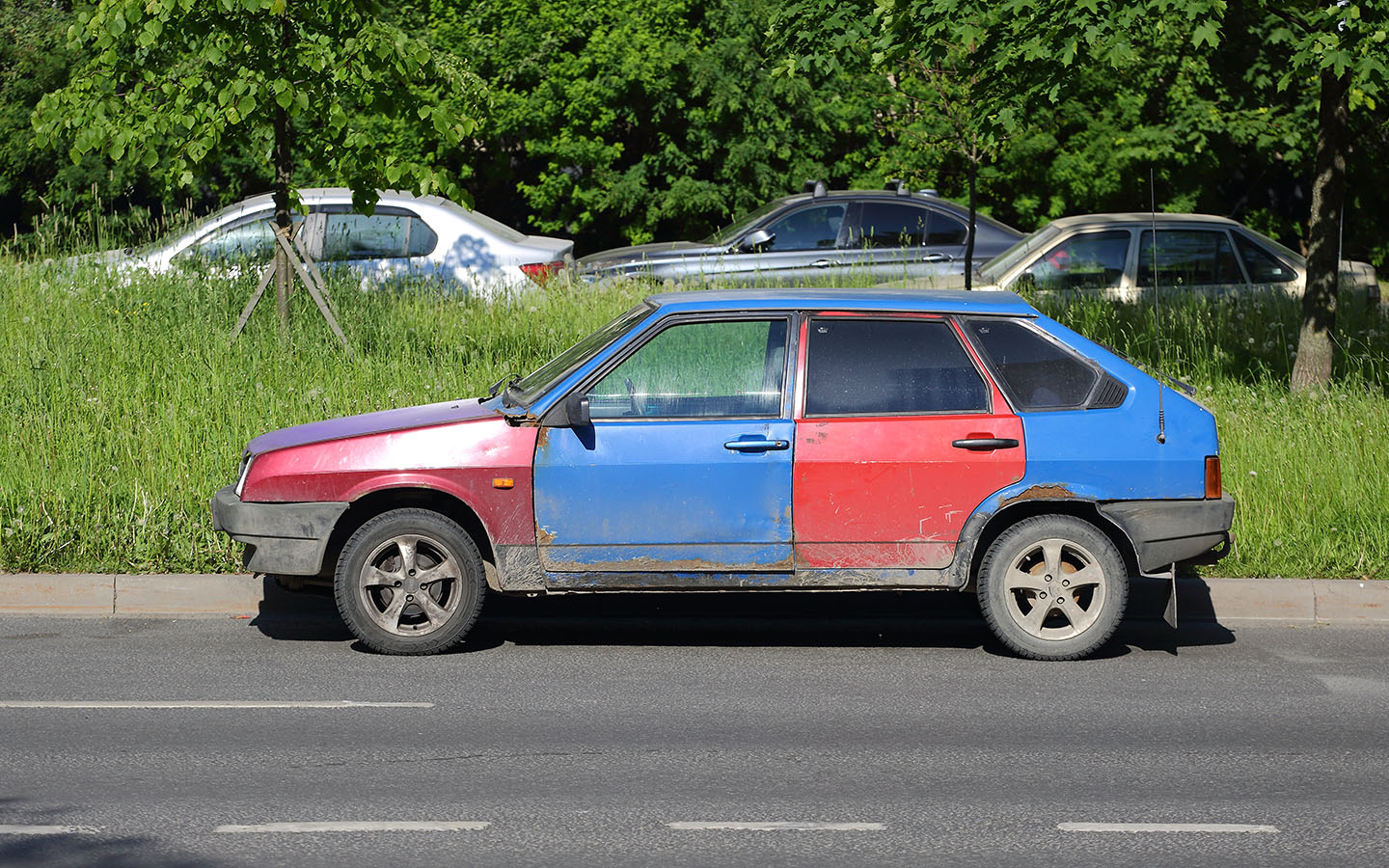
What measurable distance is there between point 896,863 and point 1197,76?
18192 mm

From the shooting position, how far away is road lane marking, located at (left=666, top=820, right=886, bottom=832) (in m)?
4.95

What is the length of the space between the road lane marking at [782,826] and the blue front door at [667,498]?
2.17m

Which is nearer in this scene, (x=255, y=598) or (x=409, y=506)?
(x=409, y=506)

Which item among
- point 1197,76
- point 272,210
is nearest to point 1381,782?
point 272,210

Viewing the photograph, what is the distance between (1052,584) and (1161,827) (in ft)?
7.39

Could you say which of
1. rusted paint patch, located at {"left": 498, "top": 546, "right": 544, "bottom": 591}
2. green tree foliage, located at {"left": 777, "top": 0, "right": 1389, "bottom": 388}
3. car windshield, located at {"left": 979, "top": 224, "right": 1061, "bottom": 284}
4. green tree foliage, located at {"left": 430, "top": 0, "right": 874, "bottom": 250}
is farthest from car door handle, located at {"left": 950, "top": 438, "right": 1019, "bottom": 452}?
green tree foliage, located at {"left": 430, "top": 0, "right": 874, "bottom": 250}

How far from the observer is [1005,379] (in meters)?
7.21

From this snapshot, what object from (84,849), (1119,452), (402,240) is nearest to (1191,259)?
(402,240)

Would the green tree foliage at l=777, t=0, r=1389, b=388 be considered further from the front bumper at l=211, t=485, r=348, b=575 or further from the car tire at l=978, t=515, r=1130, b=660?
the front bumper at l=211, t=485, r=348, b=575

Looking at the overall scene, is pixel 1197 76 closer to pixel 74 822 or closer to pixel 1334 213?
pixel 1334 213

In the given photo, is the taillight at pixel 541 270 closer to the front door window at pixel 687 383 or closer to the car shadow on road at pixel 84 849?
the front door window at pixel 687 383

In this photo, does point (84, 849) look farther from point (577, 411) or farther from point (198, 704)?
point (577, 411)

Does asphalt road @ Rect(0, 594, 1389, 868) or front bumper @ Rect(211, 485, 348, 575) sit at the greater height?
front bumper @ Rect(211, 485, 348, 575)

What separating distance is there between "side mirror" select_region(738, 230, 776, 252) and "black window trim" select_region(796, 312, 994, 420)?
30.0 feet
